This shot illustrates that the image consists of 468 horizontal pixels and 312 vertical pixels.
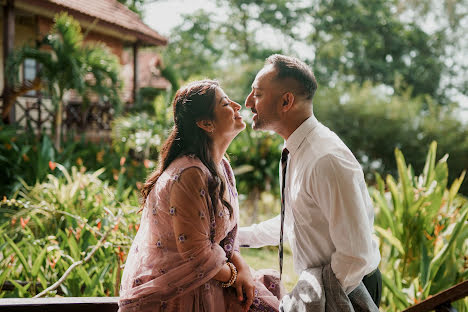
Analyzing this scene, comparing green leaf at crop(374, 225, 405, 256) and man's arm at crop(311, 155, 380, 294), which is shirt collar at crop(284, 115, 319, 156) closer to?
man's arm at crop(311, 155, 380, 294)

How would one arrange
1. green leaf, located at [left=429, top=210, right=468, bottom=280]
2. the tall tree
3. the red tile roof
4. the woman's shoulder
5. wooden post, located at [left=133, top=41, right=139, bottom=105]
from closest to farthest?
the woman's shoulder
green leaf, located at [left=429, top=210, right=468, bottom=280]
the tall tree
the red tile roof
wooden post, located at [left=133, top=41, right=139, bottom=105]

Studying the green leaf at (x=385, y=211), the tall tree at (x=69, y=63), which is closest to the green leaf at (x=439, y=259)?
the green leaf at (x=385, y=211)

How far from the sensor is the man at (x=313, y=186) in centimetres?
170

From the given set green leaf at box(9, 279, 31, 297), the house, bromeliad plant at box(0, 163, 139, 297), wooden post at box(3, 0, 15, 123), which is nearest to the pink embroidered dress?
bromeliad plant at box(0, 163, 139, 297)

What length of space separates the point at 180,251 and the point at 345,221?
62 cm

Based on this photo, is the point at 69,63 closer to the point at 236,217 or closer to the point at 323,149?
the point at 236,217

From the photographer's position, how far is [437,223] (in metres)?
3.89

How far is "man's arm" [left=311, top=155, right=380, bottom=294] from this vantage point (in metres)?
1.68

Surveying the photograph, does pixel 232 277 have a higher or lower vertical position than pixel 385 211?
higher

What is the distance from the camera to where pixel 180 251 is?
178cm

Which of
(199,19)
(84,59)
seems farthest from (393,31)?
(84,59)

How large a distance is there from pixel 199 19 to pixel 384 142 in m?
13.7

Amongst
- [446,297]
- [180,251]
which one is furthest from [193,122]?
[446,297]

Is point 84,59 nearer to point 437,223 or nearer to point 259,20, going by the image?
point 437,223
